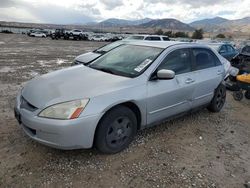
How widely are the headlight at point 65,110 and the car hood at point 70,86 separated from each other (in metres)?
0.07

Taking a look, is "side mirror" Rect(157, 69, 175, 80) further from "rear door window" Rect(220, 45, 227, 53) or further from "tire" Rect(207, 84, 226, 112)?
"rear door window" Rect(220, 45, 227, 53)

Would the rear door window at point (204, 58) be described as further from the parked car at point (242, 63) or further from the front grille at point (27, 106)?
the parked car at point (242, 63)

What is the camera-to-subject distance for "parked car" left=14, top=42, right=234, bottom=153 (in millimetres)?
3074

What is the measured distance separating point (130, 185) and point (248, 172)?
5.51 feet

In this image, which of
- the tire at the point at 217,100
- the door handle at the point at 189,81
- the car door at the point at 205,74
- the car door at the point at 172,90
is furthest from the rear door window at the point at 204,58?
the tire at the point at 217,100

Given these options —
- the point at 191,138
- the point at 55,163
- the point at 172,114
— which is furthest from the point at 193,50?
the point at 55,163

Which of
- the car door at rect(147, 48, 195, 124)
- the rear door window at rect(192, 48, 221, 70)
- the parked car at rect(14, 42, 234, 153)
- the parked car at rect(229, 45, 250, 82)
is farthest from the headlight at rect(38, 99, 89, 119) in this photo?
the parked car at rect(229, 45, 250, 82)

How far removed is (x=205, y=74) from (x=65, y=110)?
298cm

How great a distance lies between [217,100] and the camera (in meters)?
5.47

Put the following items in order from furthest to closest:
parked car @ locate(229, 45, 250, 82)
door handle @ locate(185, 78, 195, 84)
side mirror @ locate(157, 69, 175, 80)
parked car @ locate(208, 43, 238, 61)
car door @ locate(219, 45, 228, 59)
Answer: car door @ locate(219, 45, 228, 59), parked car @ locate(208, 43, 238, 61), parked car @ locate(229, 45, 250, 82), door handle @ locate(185, 78, 195, 84), side mirror @ locate(157, 69, 175, 80)

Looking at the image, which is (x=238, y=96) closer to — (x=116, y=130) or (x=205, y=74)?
(x=205, y=74)

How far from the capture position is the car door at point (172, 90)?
3799mm

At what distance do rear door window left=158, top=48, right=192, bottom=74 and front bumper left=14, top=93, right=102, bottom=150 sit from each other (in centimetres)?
158

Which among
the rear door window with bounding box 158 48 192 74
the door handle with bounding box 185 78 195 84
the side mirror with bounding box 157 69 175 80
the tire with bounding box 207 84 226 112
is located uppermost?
the rear door window with bounding box 158 48 192 74
